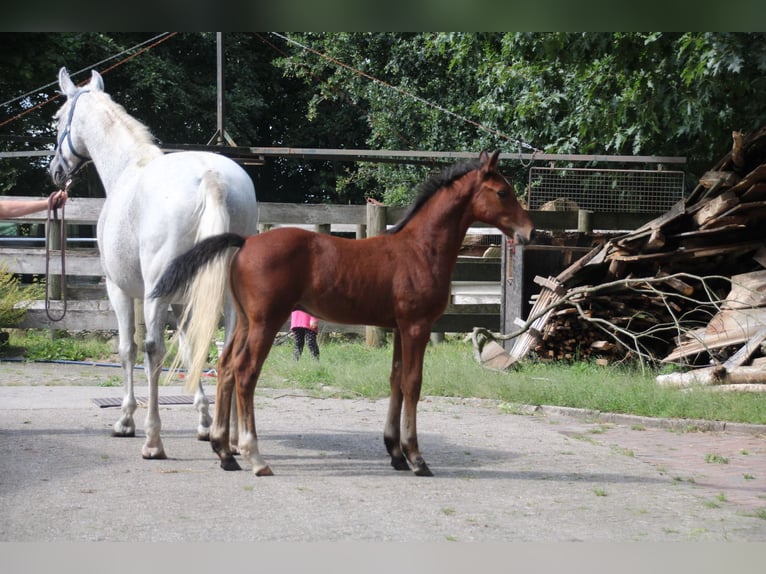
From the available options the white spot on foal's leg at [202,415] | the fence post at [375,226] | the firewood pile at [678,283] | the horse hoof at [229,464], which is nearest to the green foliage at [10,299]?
the fence post at [375,226]

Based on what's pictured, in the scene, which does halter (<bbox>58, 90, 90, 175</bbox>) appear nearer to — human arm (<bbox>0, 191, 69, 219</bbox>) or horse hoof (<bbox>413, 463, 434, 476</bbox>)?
human arm (<bbox>0, 191, 69, 219</bbox>)

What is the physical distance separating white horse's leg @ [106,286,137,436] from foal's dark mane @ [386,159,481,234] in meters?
2.22

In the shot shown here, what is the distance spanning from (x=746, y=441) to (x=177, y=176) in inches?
196

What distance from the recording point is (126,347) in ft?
23.7

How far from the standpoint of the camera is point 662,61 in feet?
37.3

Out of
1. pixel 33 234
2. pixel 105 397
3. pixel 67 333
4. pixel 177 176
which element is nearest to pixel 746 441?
pixel 177 176

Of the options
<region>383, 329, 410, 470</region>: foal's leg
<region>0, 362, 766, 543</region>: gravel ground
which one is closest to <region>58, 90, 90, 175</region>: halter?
<region>0, 362, 766, 543</region>: gravel ground

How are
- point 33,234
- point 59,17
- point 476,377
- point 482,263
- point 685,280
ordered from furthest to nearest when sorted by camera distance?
point 33,234 < point 482,263 < point 685,280 < point 476,377 < point 59,17

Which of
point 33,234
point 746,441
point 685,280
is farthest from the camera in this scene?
point 33,234

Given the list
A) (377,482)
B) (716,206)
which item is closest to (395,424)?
(377,482)

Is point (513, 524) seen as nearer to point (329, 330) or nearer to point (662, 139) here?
point (329, 330)

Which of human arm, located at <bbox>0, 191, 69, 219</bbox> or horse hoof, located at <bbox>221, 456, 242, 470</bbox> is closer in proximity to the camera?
horse hoof, located at <bbox>221, 456, 242, 470</bbox>

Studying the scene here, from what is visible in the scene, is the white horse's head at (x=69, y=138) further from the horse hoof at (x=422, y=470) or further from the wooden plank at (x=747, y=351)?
the wooden plank at (x=747, y=351)

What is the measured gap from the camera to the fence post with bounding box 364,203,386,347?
42.3ft
